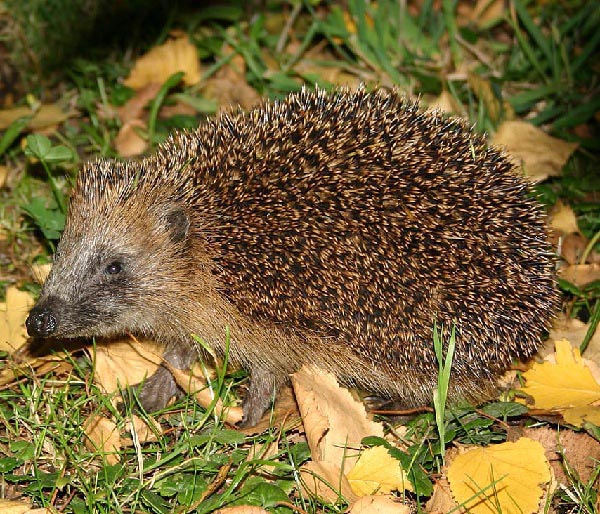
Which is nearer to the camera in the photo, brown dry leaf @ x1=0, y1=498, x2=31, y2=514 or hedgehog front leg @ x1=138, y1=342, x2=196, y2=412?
brown dry leaf @ x1=0, y1=498, x2=31, y2=514

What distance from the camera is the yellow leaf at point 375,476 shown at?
3660mm

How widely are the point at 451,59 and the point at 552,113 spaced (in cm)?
88

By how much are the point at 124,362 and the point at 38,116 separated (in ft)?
6.72

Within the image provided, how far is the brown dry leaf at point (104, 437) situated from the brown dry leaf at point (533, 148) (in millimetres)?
2756

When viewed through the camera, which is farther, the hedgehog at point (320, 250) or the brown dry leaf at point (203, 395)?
the brown dry leaf at point (203, 395)

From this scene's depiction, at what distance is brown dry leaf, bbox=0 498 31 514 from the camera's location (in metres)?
3.42

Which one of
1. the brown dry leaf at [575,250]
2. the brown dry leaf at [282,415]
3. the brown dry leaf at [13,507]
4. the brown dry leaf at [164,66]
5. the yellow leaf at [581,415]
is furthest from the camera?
the brown dry leaf at [164,66]

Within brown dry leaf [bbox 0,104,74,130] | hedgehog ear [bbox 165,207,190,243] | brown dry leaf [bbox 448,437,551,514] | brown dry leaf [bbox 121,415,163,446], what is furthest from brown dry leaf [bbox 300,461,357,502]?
brown dry leaf [bbox 0,104,74,130]

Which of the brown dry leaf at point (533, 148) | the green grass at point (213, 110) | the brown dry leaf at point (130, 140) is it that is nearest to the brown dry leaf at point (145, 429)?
the green grass at point (213, 110)

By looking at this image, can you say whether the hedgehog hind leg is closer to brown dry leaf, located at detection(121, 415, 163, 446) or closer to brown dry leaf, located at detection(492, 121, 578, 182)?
brown dry leaf, located at detection(121, 415, 163, 446)

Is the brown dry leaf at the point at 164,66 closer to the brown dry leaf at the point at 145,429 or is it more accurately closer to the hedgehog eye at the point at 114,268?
the hedgehog eye at the point at 114,268

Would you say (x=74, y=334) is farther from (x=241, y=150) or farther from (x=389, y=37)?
(x=389, y=37)

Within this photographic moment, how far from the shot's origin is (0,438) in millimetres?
3795

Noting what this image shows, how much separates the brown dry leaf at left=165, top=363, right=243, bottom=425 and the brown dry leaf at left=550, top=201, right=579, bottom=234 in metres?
2.06
